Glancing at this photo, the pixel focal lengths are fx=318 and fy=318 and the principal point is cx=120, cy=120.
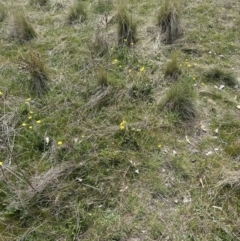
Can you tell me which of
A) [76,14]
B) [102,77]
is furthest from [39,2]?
[102,77]

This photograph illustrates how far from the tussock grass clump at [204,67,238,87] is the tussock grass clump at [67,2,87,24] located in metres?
2.47

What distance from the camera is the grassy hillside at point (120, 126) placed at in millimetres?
2939

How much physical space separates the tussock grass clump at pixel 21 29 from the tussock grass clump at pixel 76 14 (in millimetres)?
743

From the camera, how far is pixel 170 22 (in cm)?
503

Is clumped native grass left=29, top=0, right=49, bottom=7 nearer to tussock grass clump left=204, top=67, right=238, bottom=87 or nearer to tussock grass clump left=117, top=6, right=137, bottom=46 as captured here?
tussock grass clump left=117, top=6, right=137, bottom=46

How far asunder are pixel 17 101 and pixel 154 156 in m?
1.90

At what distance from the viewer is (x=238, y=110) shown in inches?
156

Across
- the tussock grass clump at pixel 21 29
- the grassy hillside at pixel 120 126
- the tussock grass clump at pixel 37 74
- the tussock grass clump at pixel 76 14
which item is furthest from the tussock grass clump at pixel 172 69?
the tussock grass clump at pixel 21 29

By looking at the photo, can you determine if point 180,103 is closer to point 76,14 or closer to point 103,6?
point 76,14

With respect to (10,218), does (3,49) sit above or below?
above

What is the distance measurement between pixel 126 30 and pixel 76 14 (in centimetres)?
112

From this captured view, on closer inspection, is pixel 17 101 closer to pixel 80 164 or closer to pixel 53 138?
pixel 53 138

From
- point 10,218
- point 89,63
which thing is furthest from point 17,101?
point 10,218

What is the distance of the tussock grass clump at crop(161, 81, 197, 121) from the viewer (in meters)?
3.86
